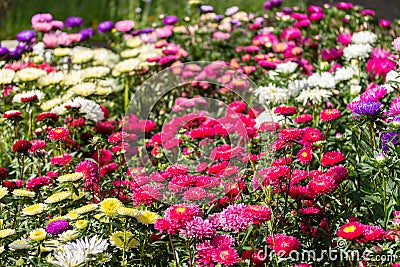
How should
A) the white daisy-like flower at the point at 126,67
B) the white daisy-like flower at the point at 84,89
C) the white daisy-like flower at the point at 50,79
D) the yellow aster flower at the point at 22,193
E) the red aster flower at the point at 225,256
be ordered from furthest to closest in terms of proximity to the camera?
the white daisy-like flower at the point at 126,67 < the white daisy-like flower at the point at 50,79 < the white daisy-like flower at the point at 84,89 < the yellow aster flower at the point at 22,193 < the red aster flower at the point at 225,256

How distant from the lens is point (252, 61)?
15.9 ft

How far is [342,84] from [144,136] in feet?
4.17

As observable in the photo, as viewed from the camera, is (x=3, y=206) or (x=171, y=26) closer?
(x=3, y=206)

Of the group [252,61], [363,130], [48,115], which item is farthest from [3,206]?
[252,61]

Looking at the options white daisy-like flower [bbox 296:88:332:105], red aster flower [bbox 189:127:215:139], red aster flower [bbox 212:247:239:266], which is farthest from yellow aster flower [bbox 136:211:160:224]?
white daisy-like flower [bbox 296:88:332:105]

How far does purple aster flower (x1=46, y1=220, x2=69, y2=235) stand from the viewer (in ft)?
7.21

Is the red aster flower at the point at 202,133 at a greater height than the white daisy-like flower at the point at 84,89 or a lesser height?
lesser

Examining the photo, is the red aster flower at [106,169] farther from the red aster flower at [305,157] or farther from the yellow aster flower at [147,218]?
the red aster flower at [305,157]

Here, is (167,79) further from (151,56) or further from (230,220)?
(230,220)

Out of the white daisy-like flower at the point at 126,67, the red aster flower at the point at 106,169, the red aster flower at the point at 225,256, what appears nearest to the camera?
the red aster flower at the point at 225,256

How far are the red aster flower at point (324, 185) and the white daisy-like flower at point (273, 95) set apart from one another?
4.30 ft

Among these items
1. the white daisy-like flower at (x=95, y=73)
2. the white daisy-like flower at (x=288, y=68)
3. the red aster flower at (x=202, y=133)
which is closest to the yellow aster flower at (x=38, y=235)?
the red aster flower at (x=202, y=133)

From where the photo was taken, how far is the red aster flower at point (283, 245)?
6.66 feet

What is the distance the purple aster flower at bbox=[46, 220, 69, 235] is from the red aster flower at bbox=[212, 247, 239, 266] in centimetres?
Answer: 54
